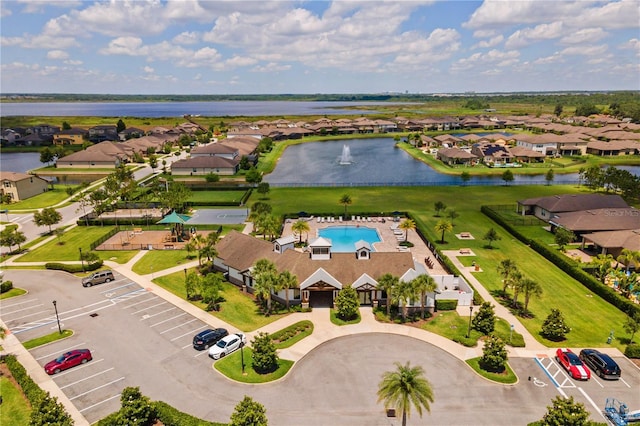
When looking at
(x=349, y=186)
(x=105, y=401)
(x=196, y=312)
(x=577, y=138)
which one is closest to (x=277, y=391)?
(x=105, y=401)

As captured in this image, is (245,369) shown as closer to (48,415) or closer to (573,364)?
(48,415)

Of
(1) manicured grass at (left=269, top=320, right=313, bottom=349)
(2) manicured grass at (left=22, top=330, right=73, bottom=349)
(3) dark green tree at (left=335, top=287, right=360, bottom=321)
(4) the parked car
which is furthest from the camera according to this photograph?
(4) the parked car

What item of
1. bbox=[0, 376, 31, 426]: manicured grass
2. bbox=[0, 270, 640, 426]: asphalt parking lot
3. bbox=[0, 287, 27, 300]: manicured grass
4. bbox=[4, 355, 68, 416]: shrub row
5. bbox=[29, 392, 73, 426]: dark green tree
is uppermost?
bbox=[29, 392, 73, 426]: dark green tree

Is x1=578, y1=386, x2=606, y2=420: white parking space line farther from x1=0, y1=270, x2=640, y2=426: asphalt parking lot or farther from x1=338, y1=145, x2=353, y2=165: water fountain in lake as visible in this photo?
x1=338, y1=145, x2=353, y2=165: water fountain in lake

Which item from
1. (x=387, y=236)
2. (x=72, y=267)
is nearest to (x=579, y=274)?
(x=387, y=236)

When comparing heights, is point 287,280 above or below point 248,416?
above

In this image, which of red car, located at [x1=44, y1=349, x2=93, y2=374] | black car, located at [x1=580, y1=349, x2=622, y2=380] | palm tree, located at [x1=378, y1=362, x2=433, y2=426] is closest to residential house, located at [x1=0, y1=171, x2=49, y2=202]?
red car, located at [x1=44, y1=349, x2=93, y2=374]
